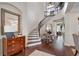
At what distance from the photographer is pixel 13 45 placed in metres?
2.74

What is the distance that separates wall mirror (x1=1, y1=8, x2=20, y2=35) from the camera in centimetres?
260

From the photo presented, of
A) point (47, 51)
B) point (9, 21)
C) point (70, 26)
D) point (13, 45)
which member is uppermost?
point (9, 21)

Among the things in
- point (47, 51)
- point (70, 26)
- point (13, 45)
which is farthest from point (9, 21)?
point (70, 26)

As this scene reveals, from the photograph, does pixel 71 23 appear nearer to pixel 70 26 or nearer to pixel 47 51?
pixel 70 26

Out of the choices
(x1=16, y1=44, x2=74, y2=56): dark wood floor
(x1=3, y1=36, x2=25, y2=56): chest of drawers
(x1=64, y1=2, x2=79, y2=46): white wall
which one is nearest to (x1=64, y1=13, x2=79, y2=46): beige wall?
(x1=64, y1=2, x2=79, y2=46): white wall

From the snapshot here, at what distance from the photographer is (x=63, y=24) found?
9.09 feet

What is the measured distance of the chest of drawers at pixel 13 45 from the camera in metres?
2.62

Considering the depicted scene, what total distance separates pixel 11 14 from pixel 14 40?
0.65 meters

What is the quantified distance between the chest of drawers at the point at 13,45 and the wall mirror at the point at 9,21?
0.75ft

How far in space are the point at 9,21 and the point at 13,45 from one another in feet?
1.97

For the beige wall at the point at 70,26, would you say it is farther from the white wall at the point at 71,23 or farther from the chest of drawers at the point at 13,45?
the chest of drawers at the point at 13,45

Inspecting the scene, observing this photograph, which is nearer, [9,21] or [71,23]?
[9,21]

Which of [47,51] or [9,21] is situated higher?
[9,21]

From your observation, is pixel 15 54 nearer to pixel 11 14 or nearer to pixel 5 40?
pixel 5 40
